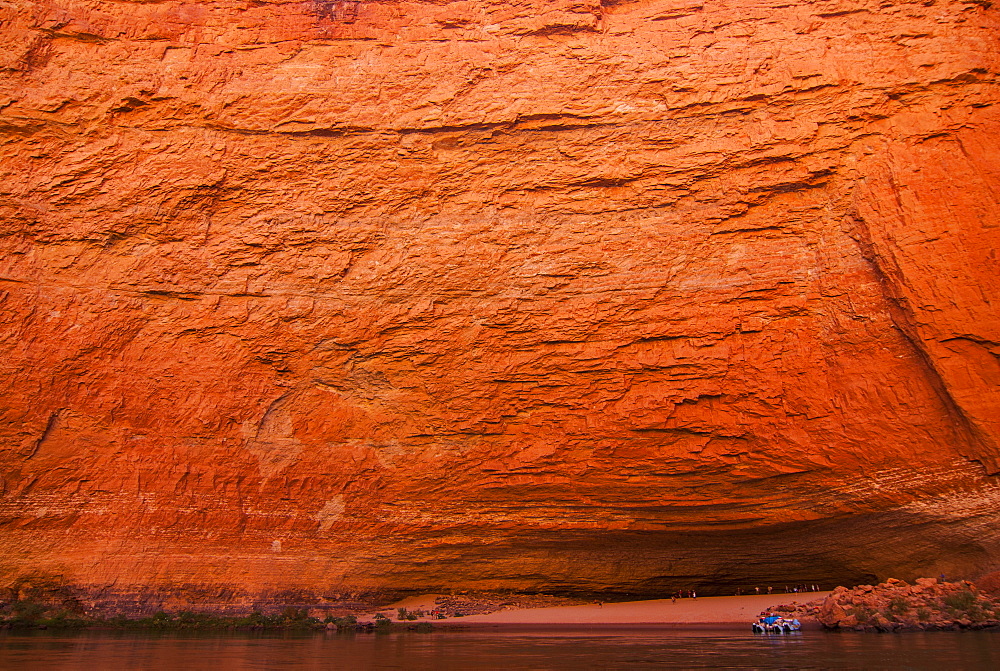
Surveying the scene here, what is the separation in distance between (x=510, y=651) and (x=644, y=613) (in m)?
5.03

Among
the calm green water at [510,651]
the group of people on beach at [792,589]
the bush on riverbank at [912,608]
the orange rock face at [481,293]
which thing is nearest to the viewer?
the calm green water at [510,651]

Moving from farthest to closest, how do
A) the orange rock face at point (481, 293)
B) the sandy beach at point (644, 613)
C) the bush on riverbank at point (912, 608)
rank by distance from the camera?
the sandy beach at point (644, 613), the orange rock face at point (481, 293), the bush on riverbank at point (912, 608)

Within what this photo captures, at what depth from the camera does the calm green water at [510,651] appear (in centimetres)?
661

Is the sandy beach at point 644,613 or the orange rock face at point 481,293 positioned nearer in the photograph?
the orange rock face at point 481,293

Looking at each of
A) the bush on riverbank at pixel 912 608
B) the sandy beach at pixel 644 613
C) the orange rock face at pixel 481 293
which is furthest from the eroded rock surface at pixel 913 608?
the sandy beach at pixel 644 613

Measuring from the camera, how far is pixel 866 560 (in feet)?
38.2

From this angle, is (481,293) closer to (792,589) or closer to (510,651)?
(510,651)

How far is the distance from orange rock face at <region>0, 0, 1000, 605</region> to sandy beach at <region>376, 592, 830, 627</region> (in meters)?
0.45

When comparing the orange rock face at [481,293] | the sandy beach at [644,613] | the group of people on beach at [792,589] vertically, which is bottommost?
the sandy beach at [644,613]

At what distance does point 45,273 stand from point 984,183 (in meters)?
15.3

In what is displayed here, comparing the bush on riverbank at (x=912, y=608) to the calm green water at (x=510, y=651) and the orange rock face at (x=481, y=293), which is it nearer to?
the calm green water at (x=510, y=651)

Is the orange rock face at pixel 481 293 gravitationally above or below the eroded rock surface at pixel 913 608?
above

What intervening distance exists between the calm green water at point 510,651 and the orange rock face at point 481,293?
1.95 metres

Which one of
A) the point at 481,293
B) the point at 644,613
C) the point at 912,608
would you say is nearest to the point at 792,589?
the point at 644,613
